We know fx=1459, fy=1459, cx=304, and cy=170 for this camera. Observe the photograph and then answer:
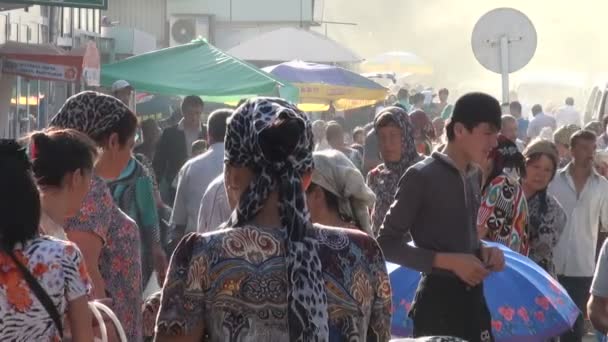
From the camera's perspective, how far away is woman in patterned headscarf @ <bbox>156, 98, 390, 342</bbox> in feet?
12.2

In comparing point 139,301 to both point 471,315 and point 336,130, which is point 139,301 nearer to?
point 471,315

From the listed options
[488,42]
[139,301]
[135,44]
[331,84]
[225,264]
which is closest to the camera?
[225,264]

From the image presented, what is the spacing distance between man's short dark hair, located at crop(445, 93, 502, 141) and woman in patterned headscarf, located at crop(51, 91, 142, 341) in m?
1.47

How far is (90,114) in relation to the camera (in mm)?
5715

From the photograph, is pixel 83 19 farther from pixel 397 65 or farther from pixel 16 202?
pixel 16 202

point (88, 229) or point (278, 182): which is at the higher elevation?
point (278, 182)

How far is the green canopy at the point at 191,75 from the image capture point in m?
16.8

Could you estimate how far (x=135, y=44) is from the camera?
32781 millimetres

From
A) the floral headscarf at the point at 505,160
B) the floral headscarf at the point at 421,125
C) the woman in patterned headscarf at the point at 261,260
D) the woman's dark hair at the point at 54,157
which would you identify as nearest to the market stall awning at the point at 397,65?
the floral headscarf at the point at 421,125

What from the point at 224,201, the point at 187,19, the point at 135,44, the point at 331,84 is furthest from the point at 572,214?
the point at 187,19

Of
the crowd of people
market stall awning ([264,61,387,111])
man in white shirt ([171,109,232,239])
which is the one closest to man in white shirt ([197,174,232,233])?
the crowd of people

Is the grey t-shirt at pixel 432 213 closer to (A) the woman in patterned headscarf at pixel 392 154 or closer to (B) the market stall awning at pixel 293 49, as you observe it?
(A) the woman in patterned headscarf at pixel 392 154

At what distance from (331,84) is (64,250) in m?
18.7

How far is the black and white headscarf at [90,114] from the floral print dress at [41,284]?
157 centimetres
